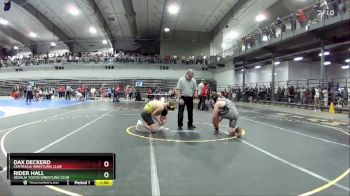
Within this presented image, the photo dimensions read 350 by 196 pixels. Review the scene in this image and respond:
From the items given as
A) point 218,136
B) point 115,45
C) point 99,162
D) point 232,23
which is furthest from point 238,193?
point 115,45

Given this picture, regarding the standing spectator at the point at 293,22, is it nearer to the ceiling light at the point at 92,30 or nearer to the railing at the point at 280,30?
the railing at the point at 280,30

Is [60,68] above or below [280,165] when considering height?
above

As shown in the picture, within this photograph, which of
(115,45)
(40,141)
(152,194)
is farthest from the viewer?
(115,45)

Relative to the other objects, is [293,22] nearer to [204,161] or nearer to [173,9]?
[173,9]

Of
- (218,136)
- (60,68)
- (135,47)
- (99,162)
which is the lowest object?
(218,136)

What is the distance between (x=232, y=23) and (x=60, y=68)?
19.1m

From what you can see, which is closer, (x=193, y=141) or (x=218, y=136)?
(x=193, y=141)

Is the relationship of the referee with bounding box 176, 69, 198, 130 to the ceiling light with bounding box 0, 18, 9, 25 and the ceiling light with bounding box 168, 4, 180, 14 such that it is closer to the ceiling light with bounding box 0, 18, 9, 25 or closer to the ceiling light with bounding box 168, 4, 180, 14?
the ceiling light with bounding box 168, 4, 180, 14

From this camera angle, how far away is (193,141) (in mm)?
5566

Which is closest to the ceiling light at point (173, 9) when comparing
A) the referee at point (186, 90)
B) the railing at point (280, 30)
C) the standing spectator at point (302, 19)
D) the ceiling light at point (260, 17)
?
the railing at point (280, 30)

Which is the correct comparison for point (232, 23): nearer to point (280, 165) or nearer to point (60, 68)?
point (60, 68)
